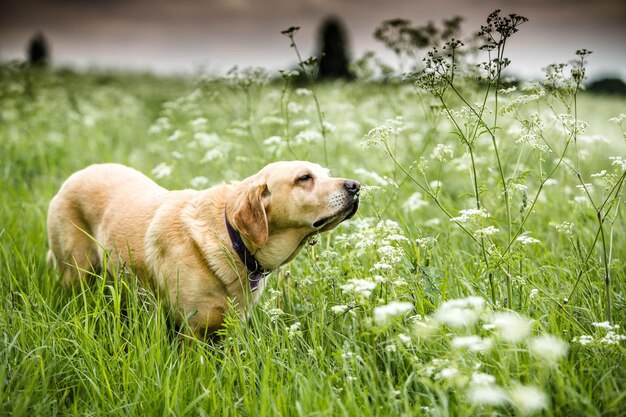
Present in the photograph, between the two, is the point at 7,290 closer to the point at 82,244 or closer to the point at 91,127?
the point at 82,244

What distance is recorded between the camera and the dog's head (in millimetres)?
Result: 3037

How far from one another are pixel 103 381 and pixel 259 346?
0.84 metres

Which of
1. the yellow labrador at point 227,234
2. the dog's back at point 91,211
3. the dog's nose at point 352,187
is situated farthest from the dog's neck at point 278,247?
the dog's back at point 91,211

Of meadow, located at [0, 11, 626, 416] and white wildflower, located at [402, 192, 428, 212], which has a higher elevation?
white wildflower, located at [402, 192, 428, 212]

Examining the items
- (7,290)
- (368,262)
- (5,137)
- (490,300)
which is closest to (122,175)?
(7,290)

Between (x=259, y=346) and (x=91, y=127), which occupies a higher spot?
(x=91, y=127)

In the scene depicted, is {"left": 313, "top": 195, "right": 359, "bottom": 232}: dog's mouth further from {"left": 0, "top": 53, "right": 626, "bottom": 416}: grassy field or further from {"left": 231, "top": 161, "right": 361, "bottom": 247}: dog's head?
{"left": 0, "top": 53, "right": 626, "bottom": 416}: grassy field

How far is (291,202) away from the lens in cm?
314

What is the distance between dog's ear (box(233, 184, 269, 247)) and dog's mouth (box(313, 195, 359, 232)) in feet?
1.15

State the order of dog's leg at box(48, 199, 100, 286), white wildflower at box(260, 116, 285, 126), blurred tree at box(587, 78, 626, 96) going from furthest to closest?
blurred tree at box(587, 78, 626, 96) → white wildflower at box(260, 116, 285, 126) → dog's leg at box(48, 199, 100, 286)

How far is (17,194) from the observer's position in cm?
547

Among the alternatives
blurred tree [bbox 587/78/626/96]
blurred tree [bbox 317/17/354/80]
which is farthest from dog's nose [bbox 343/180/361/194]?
blurred tree [bbox 317/17/354/80]

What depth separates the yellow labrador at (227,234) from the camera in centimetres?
308

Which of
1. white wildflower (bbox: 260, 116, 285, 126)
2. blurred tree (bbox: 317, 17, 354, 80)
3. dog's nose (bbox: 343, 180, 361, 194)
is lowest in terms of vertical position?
dog's nose (bbox: 343, 180, 361, 194)
